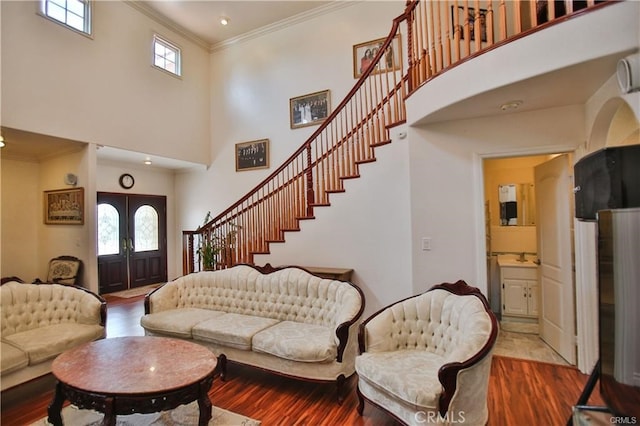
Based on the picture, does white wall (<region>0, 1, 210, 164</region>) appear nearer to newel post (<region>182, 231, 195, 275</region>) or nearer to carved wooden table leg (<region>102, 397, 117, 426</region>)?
newel post (<region>182, 231, 195, 275</region>)

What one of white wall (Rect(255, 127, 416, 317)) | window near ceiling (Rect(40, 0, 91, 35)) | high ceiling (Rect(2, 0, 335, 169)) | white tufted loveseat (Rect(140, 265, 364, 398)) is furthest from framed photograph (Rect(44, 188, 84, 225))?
white wall (Rect(255, 127, 416, 317))

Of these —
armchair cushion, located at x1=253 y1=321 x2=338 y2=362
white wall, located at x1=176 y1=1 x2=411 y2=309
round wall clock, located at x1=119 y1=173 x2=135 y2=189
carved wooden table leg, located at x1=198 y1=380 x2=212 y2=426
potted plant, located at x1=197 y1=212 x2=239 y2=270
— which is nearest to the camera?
carved wooden table leg, located at x1=198 y1=380 x2=212 y2=426

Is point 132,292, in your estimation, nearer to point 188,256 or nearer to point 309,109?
point 188,256

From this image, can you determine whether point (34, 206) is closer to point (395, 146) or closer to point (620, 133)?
point (395, 146)

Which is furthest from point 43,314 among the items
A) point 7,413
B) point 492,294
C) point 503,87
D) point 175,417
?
point 492,294

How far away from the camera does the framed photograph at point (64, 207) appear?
4625 mm

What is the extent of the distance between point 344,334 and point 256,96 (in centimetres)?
525

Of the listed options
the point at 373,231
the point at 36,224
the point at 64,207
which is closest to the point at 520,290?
the point at 373,231

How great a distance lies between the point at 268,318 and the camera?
3.32 m

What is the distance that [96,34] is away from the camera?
15.7ft

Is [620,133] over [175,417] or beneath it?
over

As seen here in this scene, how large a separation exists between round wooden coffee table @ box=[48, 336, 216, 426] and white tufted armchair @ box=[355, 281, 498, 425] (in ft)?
3.74

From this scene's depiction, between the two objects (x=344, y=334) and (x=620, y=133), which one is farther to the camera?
(x=620, y=133)

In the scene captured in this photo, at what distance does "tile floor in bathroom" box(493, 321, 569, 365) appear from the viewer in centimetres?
321
